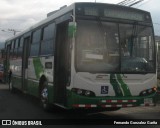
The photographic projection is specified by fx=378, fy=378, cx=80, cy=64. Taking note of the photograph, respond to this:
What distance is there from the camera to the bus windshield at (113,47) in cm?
1035

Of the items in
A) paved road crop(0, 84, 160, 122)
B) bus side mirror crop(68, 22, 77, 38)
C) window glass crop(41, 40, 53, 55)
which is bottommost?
paved road crop(0, 84, 160, 122)

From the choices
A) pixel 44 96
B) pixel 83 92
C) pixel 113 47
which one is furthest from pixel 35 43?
pixel 83 92

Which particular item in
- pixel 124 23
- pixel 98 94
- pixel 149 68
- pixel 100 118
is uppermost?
pixel 124 23

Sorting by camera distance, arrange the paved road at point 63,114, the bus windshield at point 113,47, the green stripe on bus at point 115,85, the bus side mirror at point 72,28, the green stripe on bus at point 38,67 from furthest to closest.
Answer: the green stripe on bus at point 38,67 < the paved road at point 63,114 < the green stripe on bus at point 115,85 < the bus windshield at point 113,47 < the bus side mirror at point 72,28

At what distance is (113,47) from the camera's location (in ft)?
34.9

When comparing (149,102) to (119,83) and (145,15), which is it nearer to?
(119,83)

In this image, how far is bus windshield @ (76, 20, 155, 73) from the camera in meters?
10.4

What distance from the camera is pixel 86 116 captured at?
1202cm

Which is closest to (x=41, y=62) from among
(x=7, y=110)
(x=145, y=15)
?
(x=7, y=110)

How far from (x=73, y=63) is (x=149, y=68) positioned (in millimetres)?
2357

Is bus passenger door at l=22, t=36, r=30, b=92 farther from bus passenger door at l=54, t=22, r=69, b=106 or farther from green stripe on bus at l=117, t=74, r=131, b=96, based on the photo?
green stripe on bus at l=117, t=74, r=131, b=96

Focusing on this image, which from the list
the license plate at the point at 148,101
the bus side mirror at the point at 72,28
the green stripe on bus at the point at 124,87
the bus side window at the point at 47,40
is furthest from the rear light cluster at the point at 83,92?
the bus side window at the point at 47,40

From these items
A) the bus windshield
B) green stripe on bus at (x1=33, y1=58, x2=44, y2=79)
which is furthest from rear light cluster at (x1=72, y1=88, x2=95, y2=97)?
green stripe on bus at (x1=33, y1=58, x2=44, y2=79)

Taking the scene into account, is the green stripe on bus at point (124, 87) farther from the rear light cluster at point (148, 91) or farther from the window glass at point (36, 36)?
the window glass at point (36, 36)
